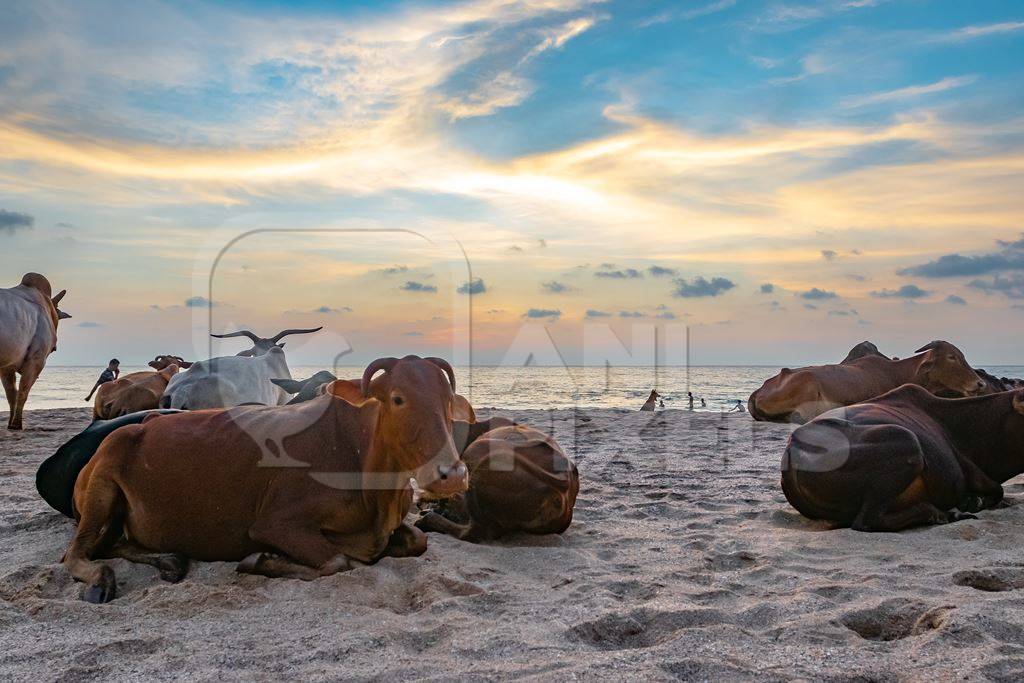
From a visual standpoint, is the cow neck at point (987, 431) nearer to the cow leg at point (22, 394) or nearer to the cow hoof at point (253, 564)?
the cow hoof at point (253, 564)

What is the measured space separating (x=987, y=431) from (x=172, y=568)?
6163mm

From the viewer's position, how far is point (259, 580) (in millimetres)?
4719

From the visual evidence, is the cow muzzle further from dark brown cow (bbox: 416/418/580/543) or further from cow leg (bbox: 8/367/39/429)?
cow leg (bbox: 8/367/39/429)

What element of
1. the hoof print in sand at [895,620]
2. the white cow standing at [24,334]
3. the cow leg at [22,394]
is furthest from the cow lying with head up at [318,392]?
the cow leg at [22,394]

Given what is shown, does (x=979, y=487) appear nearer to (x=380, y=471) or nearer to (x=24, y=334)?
(x=380, y=471)

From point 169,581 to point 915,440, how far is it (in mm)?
5034

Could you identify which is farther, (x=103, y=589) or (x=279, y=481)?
(x=279, y=481)

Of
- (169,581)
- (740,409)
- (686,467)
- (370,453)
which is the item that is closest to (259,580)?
(169,581)

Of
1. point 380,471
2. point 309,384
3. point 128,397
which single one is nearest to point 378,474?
point 380,471

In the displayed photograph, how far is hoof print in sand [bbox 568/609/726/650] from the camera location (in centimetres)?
394

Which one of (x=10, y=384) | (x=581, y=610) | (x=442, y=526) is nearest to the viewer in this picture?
(x=581, y=610)

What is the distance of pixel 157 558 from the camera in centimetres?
494

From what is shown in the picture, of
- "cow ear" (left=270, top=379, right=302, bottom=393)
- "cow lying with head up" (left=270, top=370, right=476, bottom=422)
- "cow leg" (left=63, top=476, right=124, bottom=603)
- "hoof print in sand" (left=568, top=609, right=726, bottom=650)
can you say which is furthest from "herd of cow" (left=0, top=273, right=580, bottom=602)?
"cow ear" (left=270, top=379, right=302, bottom=393)

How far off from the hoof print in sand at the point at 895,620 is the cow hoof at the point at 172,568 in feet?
11.5
